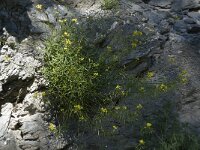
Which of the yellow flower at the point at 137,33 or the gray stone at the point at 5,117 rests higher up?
the yellow flower at the point at 137,33

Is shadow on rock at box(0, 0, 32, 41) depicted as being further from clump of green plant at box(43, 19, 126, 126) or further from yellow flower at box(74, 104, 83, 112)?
yellow flower at box(74, 104, 83, 112)

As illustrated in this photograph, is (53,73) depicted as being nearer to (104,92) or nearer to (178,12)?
(104,92)

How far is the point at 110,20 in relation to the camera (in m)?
5.85

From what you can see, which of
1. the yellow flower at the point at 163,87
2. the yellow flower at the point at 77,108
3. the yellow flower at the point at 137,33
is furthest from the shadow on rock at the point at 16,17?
the yellow flower at the point at 163,87

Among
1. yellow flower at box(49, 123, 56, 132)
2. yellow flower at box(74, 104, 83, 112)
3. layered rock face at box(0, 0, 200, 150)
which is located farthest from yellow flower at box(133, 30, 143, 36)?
yellow flower at box(49, 123, 56, 132)

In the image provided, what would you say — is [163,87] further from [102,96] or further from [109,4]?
[109,4]

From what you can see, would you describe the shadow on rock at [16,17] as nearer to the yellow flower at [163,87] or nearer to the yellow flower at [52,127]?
the yellow flower at [52,127]

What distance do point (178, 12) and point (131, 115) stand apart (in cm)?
250

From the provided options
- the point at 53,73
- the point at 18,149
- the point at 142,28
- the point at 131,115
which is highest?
the point at 142,28

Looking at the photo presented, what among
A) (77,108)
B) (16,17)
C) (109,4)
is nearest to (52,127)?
(77,108)

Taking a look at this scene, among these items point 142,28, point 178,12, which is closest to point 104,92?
point 142,28

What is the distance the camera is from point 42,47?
528 centimetres

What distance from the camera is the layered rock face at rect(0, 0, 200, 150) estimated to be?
477 centimetres

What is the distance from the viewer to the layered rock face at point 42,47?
188 inches
